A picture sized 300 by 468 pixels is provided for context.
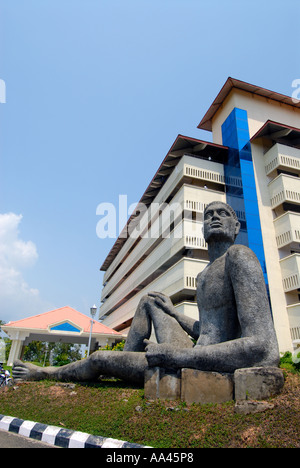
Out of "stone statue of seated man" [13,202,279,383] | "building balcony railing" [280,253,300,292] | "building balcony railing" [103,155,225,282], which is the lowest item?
"stone statue of seated man" [13,202,279,383]

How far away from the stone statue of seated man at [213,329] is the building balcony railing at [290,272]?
14.6 m

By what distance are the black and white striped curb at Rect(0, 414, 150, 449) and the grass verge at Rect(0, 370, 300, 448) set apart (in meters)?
0.18

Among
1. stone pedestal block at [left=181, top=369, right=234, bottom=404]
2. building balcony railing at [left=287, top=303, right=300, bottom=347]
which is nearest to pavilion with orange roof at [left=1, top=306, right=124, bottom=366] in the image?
building balcony railing at [left=287, top=303, right=300, bottom=347]

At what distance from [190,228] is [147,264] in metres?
7.42

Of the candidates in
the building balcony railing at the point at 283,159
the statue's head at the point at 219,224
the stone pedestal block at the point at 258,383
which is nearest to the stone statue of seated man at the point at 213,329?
the statue's head at the point at 219,224

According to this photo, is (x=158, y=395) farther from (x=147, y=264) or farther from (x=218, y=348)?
(x=147, y=264)

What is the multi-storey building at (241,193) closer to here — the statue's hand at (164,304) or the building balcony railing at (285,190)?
the building balcony railing at (285,190)

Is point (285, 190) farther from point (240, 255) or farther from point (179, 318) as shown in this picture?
point (240, 255)

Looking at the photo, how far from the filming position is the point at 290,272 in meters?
18.3

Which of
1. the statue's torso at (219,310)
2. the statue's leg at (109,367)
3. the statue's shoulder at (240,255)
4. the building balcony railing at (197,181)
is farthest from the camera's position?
the building balcony railing at (197,181)

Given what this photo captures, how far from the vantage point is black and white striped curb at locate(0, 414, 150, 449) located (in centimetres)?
293

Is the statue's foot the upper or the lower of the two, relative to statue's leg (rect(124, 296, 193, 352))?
lower

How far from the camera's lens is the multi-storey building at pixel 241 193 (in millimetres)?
18625

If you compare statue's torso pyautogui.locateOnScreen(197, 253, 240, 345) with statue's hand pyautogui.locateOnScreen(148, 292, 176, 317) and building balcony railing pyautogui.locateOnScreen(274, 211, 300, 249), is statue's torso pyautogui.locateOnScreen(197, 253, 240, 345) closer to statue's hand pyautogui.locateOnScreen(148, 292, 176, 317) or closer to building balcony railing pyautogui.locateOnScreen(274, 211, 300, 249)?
statue's hand pyautogui.locateOnScreen(148, 292, 176, 317)
